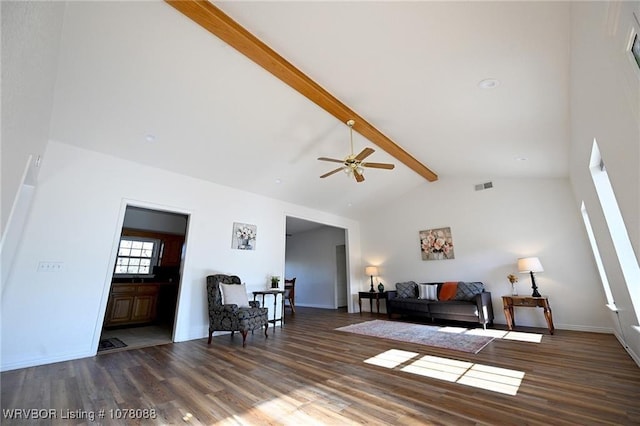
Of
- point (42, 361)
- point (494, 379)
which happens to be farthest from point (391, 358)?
point (42, 361)

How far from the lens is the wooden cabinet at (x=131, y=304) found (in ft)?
16.0

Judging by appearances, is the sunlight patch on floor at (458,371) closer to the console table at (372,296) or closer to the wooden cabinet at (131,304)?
the console table at (372,296)

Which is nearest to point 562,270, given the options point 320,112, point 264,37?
point 320,112

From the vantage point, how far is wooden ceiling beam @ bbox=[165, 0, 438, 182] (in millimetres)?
2283

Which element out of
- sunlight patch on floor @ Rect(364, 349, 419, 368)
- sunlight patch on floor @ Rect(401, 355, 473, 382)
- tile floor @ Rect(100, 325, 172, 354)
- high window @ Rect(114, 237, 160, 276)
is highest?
high window @ Rect(114, 237, 160, 276)

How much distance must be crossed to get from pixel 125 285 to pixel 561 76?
7.40 m

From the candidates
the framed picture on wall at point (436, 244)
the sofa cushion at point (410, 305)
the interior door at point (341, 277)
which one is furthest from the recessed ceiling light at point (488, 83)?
the interior door at point (341, 277)

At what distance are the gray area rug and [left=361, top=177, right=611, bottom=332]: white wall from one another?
181 cm

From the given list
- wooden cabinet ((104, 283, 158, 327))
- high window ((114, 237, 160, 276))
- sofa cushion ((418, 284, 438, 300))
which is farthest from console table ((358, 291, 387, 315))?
high window ((114, 237, 160, 276))

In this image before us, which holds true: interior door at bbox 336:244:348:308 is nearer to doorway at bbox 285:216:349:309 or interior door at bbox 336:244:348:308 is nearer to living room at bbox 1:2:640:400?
doorway at bbox 285:216:349:309

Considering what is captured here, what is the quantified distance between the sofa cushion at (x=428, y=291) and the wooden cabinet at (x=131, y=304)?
613 cm

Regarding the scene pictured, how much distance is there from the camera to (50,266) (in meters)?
3.13

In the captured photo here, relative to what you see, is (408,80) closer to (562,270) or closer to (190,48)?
(190,48)

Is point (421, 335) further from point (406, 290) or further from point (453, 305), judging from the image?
point (406, 290)
